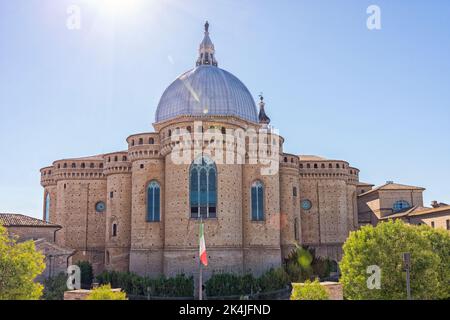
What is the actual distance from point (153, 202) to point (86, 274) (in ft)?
29.8

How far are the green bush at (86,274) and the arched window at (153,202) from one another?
8156 millimetres

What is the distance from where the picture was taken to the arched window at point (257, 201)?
35125 mm

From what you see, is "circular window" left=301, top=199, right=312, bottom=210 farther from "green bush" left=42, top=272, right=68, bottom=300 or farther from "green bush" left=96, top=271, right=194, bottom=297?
"green bush" left=42, top=272, right=68, bottom=300

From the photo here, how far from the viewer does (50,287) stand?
1079 inches

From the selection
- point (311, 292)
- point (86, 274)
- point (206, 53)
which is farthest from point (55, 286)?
point (206, 53)

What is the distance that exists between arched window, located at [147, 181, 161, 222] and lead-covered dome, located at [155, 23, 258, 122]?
5.82 m

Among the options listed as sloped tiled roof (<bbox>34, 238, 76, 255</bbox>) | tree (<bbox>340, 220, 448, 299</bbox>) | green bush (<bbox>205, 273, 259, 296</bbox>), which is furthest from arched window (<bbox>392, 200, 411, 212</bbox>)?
sloped tiled roof (<bbox>34, 238, 76, 255</bbox>)

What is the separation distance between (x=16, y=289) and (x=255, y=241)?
769 inches

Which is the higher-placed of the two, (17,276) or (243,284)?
(17,276)

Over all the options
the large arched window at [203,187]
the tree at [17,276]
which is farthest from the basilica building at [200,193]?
the tree at [17,276]

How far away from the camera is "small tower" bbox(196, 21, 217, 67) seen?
40719 mm

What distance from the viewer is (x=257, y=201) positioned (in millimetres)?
35406

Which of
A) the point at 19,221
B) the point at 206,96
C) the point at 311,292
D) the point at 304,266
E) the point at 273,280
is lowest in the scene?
the point at 273,280

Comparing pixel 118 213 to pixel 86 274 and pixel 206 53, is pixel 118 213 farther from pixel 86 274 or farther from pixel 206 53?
pixel 206 53
